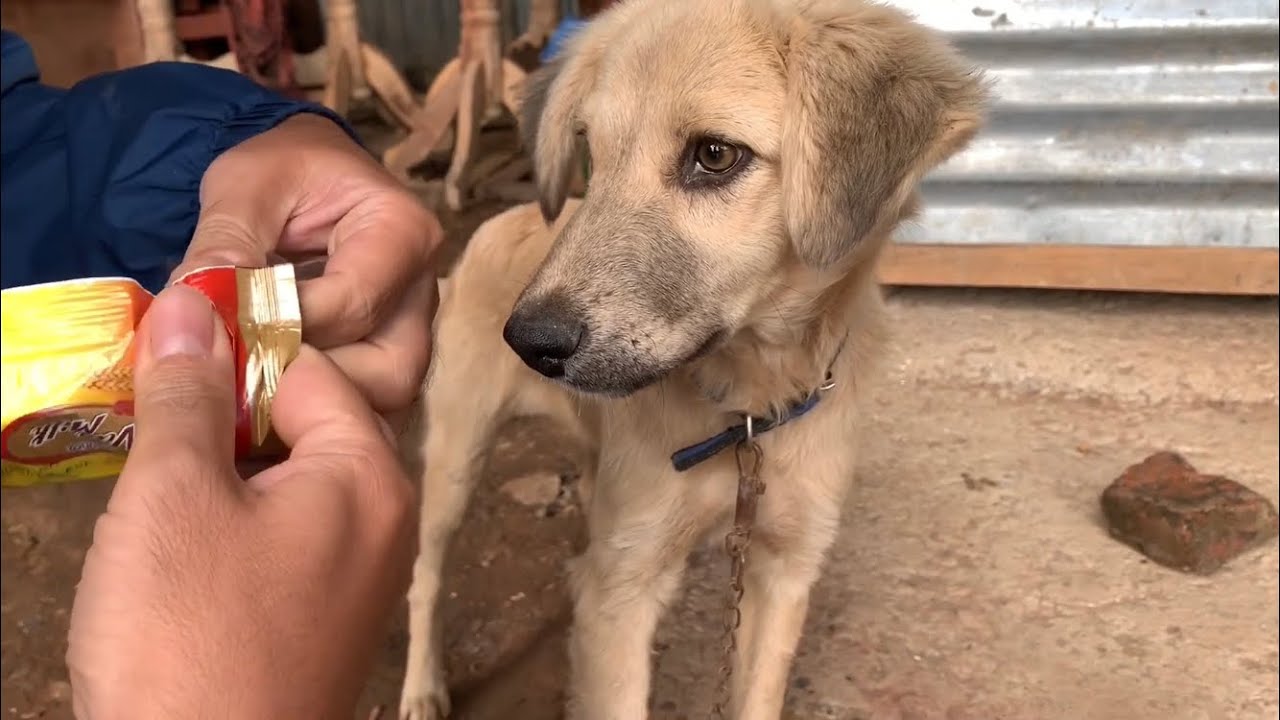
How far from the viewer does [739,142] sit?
1.41 meters

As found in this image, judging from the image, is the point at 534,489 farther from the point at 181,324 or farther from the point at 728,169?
the point at 181,324

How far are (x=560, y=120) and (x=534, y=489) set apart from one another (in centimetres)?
137

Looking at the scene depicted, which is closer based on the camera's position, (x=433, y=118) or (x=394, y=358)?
(x=394, y=358)

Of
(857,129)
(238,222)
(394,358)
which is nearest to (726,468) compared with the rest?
(857,129)

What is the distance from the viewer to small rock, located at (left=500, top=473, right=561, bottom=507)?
9.33 feet

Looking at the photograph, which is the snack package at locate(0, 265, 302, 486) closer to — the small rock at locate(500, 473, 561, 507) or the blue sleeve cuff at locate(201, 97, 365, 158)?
the blue sleeve cuff at locate(201, 97, 365, 158)

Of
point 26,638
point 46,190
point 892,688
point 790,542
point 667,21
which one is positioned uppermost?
point 667,21

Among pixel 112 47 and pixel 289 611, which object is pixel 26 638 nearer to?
pixel 112 47

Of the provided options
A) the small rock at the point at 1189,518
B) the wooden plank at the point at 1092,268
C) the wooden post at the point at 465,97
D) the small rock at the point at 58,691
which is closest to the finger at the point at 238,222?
the small rock at the point at 58,691

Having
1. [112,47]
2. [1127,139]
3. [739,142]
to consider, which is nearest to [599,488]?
[739,142]

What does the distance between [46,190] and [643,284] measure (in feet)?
3.28

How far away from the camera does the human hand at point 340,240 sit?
1.05m

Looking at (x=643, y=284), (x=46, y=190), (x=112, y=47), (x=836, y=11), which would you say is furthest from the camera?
(x=112, y=47)

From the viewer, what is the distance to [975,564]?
7.68 ft
